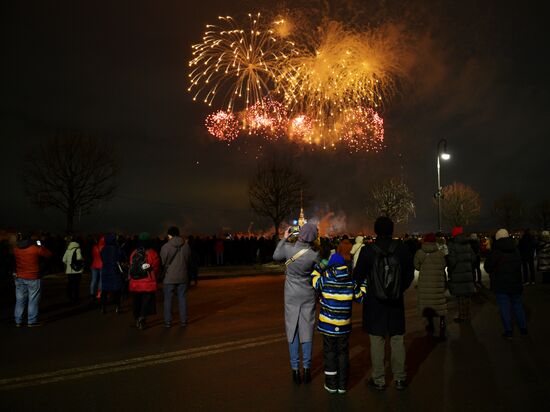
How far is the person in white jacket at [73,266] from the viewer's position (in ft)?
42.8

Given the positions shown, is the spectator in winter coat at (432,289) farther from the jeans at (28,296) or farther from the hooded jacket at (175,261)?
the jeans at (28,296)

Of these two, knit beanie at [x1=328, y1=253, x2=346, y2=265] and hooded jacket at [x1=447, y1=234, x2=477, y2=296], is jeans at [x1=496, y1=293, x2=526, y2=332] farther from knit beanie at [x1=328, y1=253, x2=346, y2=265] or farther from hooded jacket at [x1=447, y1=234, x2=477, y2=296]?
knit beanie at [x1=328, y1=253, x2=346, y2=265]

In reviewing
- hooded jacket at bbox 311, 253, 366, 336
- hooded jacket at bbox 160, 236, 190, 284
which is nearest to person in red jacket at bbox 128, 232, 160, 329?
hooded jacket at bbox 160, 236, 190, 284

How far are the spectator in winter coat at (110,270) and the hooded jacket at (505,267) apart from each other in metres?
8.22

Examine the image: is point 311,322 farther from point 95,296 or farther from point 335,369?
point 95,296

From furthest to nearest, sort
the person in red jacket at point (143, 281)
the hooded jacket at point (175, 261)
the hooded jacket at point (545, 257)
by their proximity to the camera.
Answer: the hooded jacket at point (545, 257), the hooded jacket at point (175, 261), the person in red jacket at point (143, 281)

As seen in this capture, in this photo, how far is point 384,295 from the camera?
542 cm

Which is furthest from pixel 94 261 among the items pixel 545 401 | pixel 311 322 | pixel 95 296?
pixel 545 401

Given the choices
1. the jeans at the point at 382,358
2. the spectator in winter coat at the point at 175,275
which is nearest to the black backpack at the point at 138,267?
the spectator in winter coat at the point at 175,275

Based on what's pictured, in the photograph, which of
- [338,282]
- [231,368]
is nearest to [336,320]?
[338,282]

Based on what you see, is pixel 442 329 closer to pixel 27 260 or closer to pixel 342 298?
pixel 342 298

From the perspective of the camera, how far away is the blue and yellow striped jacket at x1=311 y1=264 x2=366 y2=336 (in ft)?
17.9

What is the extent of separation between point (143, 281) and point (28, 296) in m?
2.55

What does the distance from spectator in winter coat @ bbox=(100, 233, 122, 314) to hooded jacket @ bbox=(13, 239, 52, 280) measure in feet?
5.80
